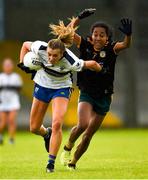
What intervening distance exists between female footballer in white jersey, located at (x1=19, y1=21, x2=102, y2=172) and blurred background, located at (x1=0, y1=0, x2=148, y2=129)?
67.8ft

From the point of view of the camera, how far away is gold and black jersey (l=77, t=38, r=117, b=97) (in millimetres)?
13133

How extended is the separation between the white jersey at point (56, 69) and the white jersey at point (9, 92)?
35.0 ft

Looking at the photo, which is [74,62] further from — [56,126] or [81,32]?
[81,32]

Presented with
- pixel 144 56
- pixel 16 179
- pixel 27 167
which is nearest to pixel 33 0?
pixel 144 56

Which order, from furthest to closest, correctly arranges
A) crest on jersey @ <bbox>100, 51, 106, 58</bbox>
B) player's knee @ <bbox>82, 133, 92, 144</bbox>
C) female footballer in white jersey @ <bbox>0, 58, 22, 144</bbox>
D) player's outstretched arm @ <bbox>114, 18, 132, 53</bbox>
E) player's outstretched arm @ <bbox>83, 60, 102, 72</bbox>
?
female footballer in white jersey @ <bbox>0, 58, 22, 144</bbox> → player's knee @ <bbox>82, 133, 92, 144</bbox> → crest on jersey @ <bbox>100, 51, 106, 58</bbox> → player's outstretched arm @ <bbox>114, 18, 132, 53</bbox> → player's outstretched arm @ <bbox>83, 60, 102, 72</bbox>

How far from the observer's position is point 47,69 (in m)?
12.9

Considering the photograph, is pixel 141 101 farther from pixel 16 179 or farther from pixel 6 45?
pixel 16 179

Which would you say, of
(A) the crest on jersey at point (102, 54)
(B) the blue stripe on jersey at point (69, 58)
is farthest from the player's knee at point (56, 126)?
(A) the crest on jersey at point (102, 54)

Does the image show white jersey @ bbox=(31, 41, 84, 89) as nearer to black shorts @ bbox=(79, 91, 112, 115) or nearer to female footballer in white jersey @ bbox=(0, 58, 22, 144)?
black shorts @ bbox=(79, 91, 112, 115)

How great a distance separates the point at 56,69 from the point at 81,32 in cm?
2276

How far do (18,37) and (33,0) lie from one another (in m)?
1.74

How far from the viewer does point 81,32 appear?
1395 inches

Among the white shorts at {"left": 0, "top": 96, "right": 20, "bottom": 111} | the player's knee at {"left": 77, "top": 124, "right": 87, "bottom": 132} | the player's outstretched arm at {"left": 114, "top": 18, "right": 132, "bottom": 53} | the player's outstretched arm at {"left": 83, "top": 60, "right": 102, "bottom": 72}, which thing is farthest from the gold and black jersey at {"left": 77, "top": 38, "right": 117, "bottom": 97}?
the white shorts at {"left": 0, "top": 96, "right": 20, "bottom": 111}

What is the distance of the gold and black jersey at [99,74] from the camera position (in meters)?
13.1
